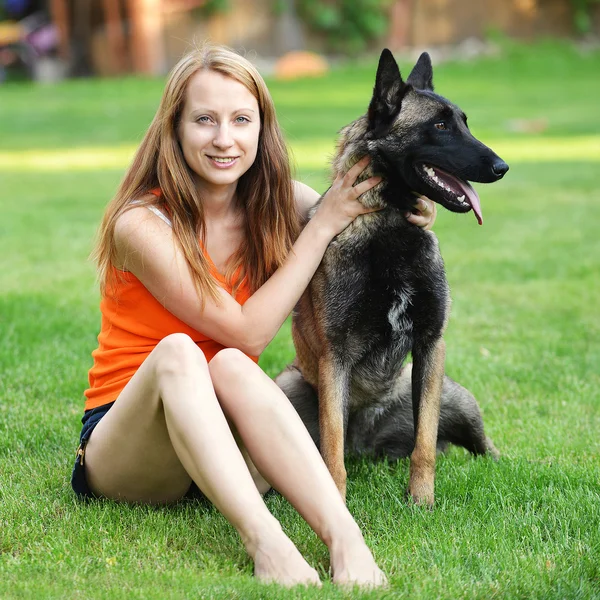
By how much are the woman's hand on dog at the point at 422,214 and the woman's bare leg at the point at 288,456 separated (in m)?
0.81

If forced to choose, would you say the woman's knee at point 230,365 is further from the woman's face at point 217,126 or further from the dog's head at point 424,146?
the dog's head at point 424,146

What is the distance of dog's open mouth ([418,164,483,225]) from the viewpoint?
3.19 meters

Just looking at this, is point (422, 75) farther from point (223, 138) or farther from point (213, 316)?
point (213, 316)

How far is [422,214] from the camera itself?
342 cm

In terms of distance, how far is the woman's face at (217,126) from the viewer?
322 centimetres

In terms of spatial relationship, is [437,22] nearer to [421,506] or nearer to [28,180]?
[28,180]

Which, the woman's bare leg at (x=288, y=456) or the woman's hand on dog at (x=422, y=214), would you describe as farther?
the woman's hand on dog at (x=422, y=214)

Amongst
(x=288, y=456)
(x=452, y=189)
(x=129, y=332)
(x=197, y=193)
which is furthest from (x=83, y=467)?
(x=452, y=189)

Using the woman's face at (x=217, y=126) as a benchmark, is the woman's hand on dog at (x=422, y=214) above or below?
below

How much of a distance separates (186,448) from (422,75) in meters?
1.68

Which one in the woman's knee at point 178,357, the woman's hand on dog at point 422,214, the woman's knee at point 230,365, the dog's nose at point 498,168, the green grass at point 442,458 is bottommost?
the green grass at point 442,458

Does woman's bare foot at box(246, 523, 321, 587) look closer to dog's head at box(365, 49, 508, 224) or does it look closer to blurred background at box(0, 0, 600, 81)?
dog's head at box(365, 49, 508, 224)

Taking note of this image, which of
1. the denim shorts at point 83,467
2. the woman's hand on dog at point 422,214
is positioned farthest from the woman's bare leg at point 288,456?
the woman's hand on dog at point 422,214

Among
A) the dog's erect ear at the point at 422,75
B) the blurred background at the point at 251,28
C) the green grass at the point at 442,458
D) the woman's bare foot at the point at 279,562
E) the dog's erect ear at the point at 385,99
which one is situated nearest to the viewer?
the woman's bare foot at the point at 279,562
